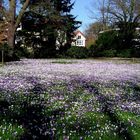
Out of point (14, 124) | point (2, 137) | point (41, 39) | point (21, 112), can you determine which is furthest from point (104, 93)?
point (41, 39)

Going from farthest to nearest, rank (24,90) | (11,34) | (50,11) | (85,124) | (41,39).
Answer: (41,39)
(50,11)
(11,34)
(24,90)
(85,124)

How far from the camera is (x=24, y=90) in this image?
47.8 feet

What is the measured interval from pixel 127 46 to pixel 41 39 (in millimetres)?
19509

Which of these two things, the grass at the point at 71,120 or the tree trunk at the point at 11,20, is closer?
the grass at the point at 71,120

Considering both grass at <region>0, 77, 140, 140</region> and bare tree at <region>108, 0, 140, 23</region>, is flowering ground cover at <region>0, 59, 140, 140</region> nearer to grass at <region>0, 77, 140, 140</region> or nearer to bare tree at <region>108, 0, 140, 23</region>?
grass at <region>0, 77, 140, 140</region>

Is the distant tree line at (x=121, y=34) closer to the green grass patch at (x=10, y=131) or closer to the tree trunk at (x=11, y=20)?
the tree trunk at (x=11, y=20)

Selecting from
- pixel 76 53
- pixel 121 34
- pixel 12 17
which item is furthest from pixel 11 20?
pixel 121 34

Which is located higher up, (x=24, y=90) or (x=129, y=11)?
(x=129, y=11)

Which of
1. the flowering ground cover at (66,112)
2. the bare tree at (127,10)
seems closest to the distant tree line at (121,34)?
the bare tree at (127,10)

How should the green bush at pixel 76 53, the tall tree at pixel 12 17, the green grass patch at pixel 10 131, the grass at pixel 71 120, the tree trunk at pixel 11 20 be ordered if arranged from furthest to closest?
the green bush at pixel 76 53
the tall tree at pixel 12 17
the tree trunk at pixel 11 20
the grass at pixel 71 120
the green grass patch at pixel 10 131

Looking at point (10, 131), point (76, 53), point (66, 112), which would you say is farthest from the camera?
point (76, 53)

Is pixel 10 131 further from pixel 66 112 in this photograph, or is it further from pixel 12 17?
pixel 12 17

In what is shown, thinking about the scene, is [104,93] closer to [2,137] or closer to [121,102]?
[121,102]

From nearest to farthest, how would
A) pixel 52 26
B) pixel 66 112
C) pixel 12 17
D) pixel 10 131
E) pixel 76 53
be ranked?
pixel 10 131 → pixel 66 112 → pixel 12 17 → pixel 76 53 → pixel 52 26
